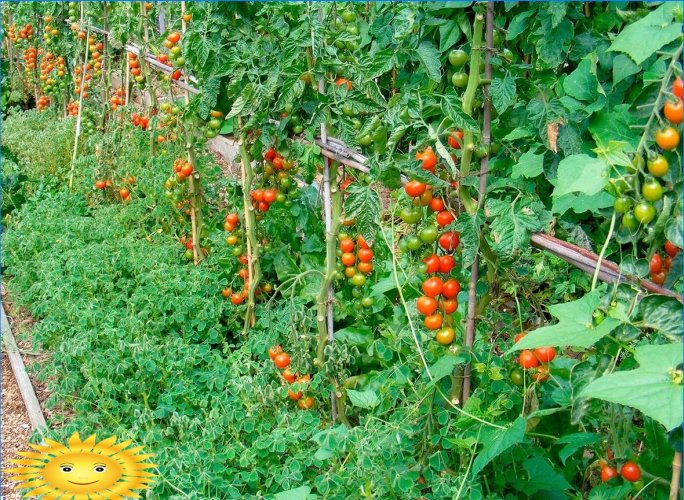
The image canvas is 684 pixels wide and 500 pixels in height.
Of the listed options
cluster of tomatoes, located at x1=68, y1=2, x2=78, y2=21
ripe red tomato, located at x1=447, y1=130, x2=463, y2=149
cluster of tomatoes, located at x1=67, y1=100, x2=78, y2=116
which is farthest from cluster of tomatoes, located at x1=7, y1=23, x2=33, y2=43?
ripe red tomato, located at x1=447, y1=130, x2=463, y2=149

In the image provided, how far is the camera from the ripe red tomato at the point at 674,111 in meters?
1.27

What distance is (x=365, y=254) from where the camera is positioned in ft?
8.54

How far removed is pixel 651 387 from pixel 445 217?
87 cm

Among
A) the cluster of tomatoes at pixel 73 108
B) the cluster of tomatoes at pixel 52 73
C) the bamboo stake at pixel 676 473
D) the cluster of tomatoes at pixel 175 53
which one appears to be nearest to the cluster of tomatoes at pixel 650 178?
the bamboo stake at pixel 676 473

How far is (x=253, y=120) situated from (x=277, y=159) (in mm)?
301

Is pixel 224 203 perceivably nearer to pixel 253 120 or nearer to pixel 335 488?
pixel 253 120

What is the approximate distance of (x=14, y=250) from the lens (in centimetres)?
388

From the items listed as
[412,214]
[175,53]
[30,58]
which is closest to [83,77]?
[30,58]

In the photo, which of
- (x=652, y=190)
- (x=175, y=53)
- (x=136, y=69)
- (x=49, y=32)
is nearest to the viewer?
(x=652, y=190)

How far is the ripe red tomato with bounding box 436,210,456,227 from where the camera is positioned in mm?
2018

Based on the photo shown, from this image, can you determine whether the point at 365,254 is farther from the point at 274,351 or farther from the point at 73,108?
the point at 73,108

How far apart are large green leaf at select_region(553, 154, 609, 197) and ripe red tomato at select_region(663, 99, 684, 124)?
0.14 metres

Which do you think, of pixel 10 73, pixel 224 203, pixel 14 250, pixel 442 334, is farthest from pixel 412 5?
pixel 10 73

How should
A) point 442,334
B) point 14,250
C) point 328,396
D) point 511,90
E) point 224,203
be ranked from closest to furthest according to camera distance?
1. point 511,90
2. point 442,334
3. point 328,396
4. point 14,250
5. point 224,203
